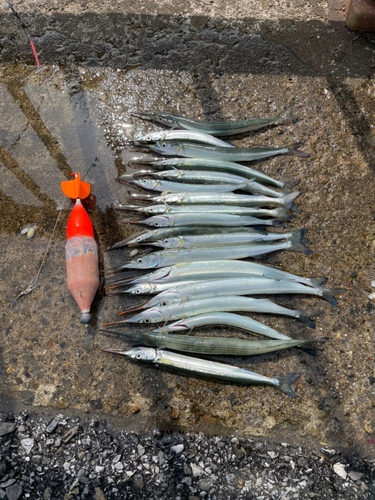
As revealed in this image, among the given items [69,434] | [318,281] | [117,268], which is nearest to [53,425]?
[69,434]

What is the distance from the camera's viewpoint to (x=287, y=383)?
310 centimetres

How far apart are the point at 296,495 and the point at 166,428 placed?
124cm

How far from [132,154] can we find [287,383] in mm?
3249

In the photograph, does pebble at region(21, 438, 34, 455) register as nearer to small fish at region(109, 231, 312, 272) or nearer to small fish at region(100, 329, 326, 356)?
small fish at region(100, 329, 326, 356)

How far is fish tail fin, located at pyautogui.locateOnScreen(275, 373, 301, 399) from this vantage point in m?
3.08

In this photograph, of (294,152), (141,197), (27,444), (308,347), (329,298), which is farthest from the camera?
(294,152)

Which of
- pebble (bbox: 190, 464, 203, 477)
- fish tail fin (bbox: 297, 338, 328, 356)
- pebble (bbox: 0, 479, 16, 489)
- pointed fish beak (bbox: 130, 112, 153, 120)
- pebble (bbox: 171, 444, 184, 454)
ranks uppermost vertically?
pointed fish beak (bbox: 130, 112, 153, 120)

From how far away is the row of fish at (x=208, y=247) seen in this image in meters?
3.17

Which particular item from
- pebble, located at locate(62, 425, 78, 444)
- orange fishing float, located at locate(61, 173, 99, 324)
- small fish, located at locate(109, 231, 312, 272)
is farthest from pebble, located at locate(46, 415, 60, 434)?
small fish, located at locate(109, 231, 312, 272)

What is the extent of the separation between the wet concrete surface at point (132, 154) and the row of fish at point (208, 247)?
0.59ft

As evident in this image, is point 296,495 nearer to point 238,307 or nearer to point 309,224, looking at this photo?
point 238,307

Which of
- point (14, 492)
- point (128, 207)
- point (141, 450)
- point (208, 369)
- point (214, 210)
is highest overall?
point (128, 207)

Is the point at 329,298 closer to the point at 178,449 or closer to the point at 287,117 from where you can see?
the point at 178,449

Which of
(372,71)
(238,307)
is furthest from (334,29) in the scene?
(238,307)
